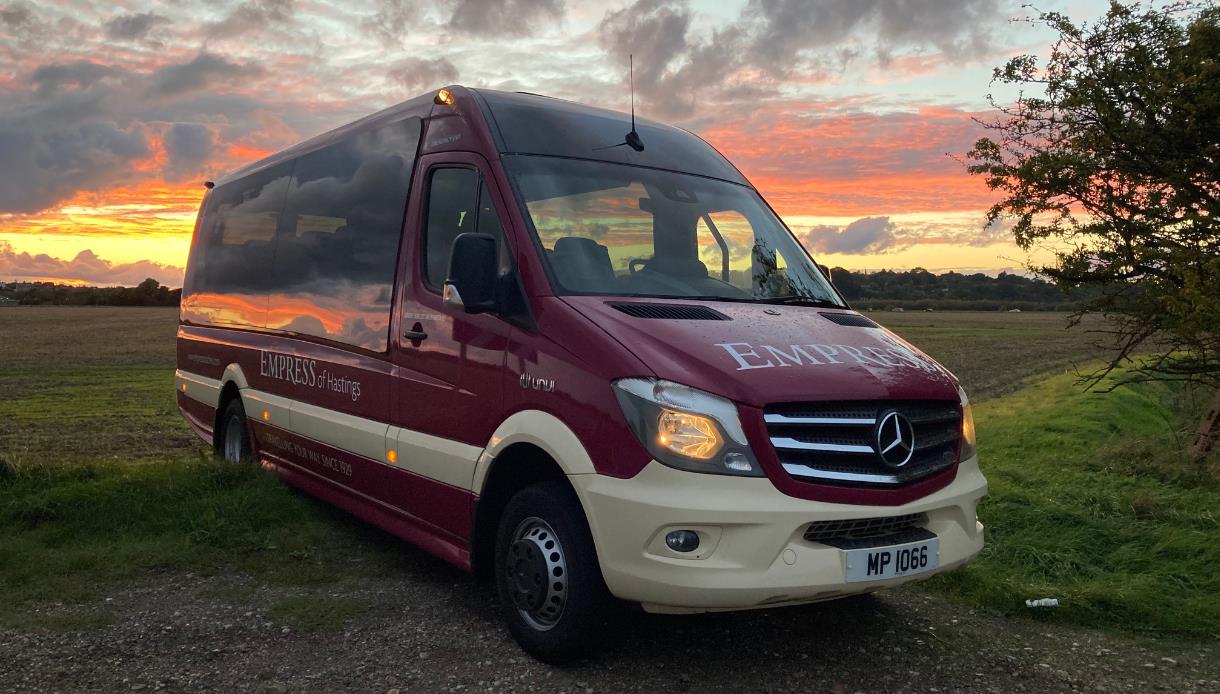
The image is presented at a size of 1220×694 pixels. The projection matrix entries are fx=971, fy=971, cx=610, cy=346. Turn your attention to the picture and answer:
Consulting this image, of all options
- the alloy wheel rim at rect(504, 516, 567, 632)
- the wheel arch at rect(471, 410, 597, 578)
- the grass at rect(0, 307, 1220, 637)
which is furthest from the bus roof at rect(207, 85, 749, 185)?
the grass at rect(0, 307, 1220, 637)

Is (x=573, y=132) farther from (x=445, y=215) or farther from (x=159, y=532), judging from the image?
(x=159, y=532)

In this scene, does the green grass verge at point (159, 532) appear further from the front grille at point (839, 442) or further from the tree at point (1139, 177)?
the tree at point (1139, 177)

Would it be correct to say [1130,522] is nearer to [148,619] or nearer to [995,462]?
[995,462]

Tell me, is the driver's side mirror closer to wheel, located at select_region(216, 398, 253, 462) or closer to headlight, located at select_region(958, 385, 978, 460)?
headlight, located at select_region(958, 385, 978, 460)

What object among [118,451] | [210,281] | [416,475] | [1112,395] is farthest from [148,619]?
[1112,395]

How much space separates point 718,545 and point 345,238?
3.59 metres

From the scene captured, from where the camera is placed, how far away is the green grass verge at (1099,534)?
5.38m

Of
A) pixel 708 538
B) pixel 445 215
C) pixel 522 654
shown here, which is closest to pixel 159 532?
pixel 445 215

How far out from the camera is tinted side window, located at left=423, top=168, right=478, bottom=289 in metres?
5.03

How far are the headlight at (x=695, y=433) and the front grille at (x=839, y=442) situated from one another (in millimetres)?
146

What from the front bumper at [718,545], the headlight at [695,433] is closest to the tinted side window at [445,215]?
the headlight at [695,433]

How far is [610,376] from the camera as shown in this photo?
153 inches

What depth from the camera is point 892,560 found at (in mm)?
3957

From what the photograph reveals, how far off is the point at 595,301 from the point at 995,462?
24.0ft
